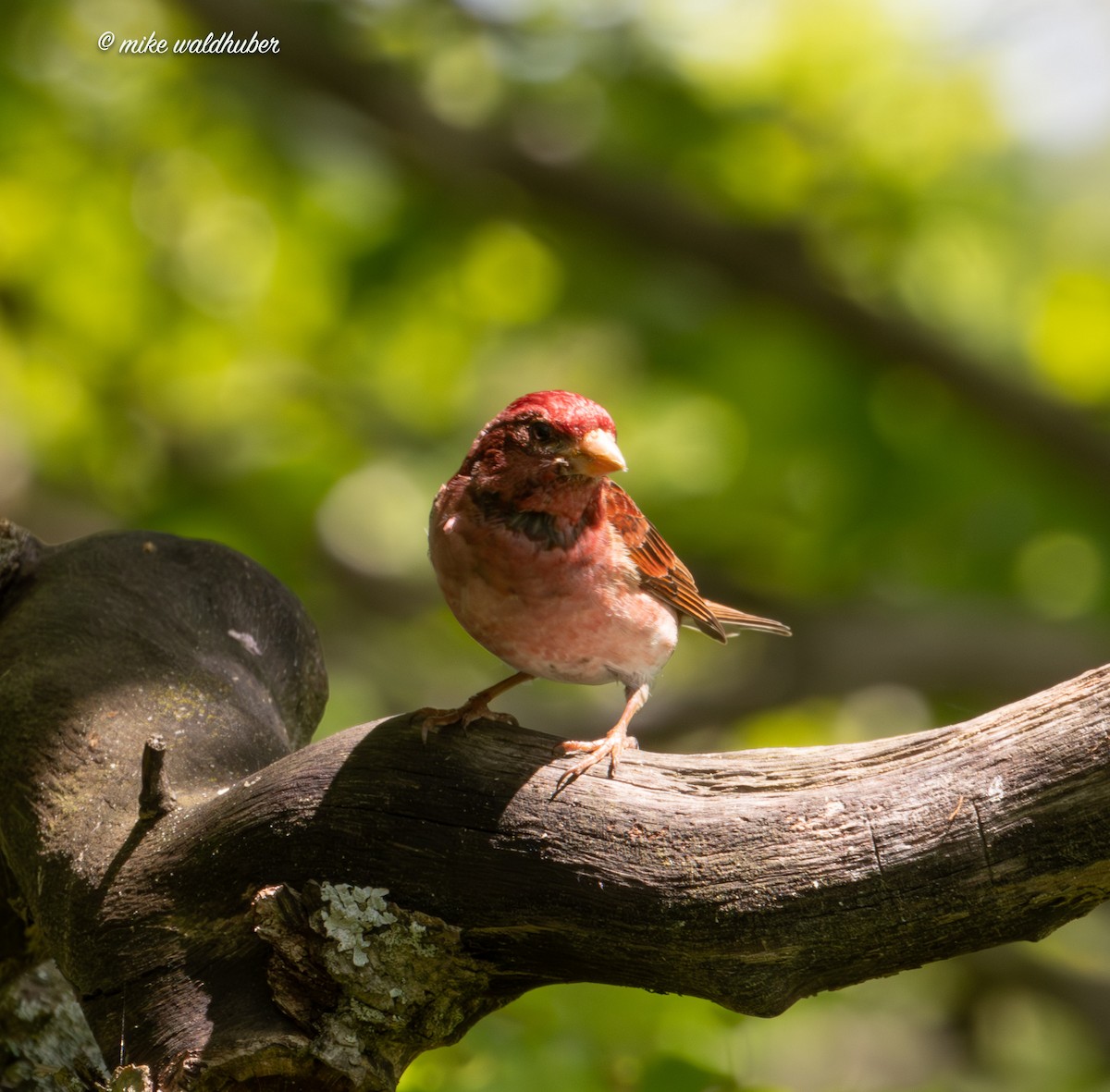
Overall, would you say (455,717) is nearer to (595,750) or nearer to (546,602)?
(595,750)

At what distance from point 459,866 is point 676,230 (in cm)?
518

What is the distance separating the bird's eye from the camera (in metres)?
3.62

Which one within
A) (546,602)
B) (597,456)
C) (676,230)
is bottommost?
(546,602)

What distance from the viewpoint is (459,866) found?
2.71 meters

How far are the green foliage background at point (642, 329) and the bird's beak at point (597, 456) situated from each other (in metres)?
3.72

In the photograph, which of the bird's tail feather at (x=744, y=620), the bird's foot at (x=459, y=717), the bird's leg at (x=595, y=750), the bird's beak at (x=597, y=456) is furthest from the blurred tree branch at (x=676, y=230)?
the bird's foot at (x=459, y=717)

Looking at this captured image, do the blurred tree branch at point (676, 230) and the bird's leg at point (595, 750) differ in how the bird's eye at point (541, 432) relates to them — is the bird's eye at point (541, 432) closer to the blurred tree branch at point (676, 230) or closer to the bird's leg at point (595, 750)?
the bird's leg at point (595, 750)

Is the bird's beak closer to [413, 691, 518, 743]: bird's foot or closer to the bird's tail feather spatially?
[413, 691, 518, 743]: bird's foot

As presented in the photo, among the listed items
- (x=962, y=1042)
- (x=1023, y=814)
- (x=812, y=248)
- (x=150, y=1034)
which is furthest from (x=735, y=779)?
(x=962, y=1042)

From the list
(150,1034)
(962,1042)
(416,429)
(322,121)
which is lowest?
(962,1042)

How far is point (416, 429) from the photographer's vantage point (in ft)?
26.8

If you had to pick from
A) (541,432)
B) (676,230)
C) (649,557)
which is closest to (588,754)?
(541,432)

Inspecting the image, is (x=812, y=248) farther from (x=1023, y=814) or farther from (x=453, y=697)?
(x=1023, y=814)

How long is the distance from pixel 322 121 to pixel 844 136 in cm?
310
